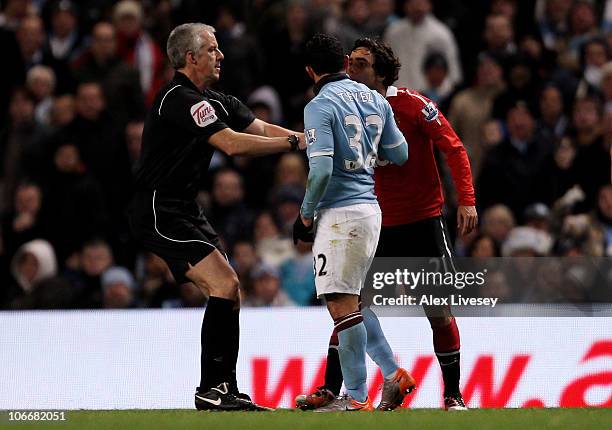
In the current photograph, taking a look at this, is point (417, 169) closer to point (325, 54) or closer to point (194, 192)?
point (325, 54)

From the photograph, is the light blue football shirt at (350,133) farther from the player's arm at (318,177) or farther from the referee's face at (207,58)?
the referee's face at (207,58)

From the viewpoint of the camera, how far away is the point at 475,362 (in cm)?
1130

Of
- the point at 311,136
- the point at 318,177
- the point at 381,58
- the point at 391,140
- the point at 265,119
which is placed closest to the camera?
the point at 318,177

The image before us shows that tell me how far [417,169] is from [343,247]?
3.29 feet

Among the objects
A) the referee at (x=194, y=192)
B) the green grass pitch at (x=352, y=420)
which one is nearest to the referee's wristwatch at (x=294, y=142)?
the referee at (x=194, y=192)

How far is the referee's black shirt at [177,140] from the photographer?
9477mm

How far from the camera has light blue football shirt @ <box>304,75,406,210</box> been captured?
897cm

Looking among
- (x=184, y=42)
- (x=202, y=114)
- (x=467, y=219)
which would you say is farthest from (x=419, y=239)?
(x=184, y=42)

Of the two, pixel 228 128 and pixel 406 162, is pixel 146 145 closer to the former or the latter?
pixel 228 128

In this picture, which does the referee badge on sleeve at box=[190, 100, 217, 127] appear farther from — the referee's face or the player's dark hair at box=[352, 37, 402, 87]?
the player's dark hair at box=[352, 37, 402, 87]

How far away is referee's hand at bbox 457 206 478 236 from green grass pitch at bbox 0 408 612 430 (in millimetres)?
1104

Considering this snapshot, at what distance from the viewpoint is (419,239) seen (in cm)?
988

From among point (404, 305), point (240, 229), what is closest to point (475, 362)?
point (404, 305)

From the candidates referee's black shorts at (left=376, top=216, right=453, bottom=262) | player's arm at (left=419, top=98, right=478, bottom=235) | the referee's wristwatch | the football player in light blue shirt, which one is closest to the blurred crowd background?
referee's black shorts at (left=376, top=216, right=453, bottom=262)
